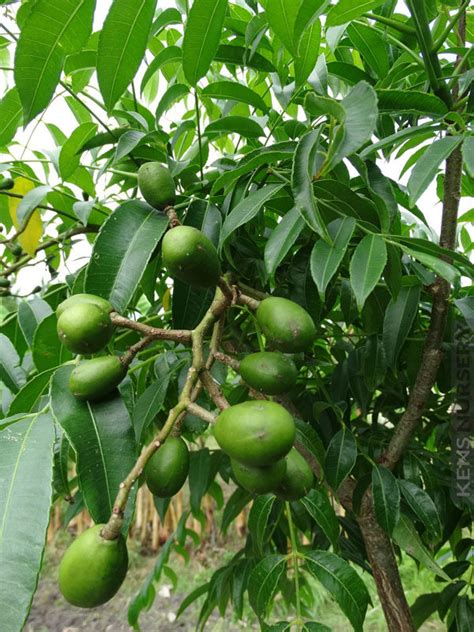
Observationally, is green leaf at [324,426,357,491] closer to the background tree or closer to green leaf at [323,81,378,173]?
the background tree

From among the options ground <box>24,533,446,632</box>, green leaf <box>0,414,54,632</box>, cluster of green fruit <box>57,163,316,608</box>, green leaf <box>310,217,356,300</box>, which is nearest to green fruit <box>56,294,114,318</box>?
cluster of green fruit <box>57,163,316,608</box>

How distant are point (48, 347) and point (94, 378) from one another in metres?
0.20

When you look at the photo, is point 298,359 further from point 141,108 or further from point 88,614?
point 88,614

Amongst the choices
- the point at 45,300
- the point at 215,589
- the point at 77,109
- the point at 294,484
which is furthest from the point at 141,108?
the point at 215,589

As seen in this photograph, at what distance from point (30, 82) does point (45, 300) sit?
1.40ft

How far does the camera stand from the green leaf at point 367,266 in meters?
0.58

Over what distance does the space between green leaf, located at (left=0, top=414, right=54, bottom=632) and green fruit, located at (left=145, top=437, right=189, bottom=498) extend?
10cm

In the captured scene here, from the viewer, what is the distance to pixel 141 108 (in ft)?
3.17

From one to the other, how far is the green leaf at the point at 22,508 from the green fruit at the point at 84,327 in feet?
0.26

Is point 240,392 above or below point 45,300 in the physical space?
below

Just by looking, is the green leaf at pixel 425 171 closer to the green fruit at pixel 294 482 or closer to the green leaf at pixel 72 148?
the green fruit at pixel 294 482

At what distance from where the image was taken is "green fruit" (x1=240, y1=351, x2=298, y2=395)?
0.53 metres

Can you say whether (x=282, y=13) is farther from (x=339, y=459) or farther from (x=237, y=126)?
(x=339, y=459)

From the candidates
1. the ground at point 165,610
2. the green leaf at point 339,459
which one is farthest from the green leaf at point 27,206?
→ the ground at point 165,610
